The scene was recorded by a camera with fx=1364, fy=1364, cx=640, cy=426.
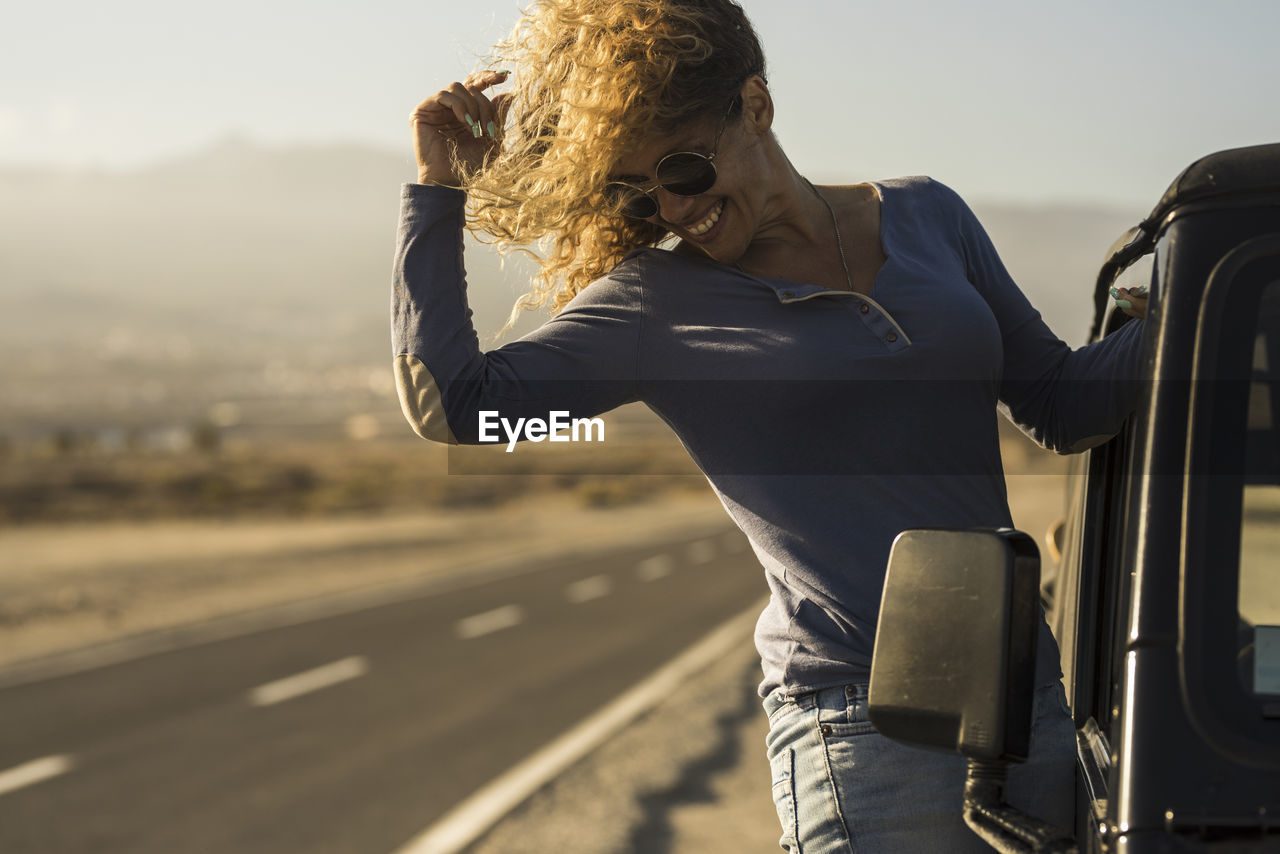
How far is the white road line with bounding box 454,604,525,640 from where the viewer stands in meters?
16.7

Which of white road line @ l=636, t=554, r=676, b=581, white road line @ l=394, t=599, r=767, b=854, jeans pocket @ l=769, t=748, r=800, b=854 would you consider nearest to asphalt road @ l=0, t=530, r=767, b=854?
white road line @ l=394, t=599, r=767, b=854

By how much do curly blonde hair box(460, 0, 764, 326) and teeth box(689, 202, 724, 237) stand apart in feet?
0.43

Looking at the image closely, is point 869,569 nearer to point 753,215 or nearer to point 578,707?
point 753,215

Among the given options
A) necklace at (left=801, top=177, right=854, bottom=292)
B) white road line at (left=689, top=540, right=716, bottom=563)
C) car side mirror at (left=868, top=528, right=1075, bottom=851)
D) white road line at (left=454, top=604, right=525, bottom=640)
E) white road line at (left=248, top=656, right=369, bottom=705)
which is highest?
necklace at (left=801, top=177, right=854, bottom=292)

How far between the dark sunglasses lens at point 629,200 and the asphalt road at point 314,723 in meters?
6.16

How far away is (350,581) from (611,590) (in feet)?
15.7

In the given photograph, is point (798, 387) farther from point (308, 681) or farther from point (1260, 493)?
point (308, 681)

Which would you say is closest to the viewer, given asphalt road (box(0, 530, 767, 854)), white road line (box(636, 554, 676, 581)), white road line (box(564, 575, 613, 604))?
asphalt road (box(0, 530, 767, 854))

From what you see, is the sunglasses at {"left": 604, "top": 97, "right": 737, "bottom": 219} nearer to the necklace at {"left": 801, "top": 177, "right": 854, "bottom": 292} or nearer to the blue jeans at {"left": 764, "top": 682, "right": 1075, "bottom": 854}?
the necklace at {"left": 801, "top": 177, "right": 854, "bottom": 292}

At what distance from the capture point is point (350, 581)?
2333 centimetres

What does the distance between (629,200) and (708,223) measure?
123 mm

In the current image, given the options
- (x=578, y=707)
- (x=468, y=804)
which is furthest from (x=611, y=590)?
(x=468, y=804)

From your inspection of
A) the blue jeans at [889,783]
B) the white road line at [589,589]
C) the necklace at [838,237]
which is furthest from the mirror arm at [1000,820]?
the white road line at [589,589]

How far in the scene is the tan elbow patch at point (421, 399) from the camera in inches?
77.7
